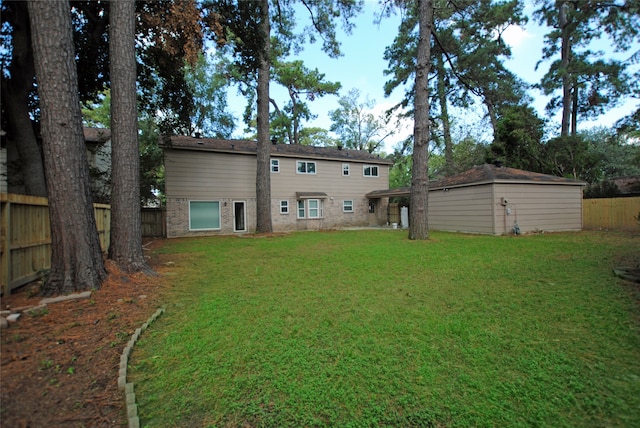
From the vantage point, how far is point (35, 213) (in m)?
4.30

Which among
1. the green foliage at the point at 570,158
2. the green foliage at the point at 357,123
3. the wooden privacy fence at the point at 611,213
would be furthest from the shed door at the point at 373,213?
the green foliage at the point at 357,123

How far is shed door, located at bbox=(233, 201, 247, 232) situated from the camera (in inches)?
648

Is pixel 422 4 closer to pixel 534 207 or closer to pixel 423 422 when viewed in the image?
pixel 534 207

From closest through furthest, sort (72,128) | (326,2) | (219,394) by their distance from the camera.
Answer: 1. (219,394)
2. (72,128)
3. (326,2)

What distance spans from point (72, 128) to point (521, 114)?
21454mm

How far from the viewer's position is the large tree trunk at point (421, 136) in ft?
36.3

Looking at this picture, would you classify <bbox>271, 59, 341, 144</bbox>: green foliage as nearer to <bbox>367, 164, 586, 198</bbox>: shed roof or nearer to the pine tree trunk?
the pine tree trunk

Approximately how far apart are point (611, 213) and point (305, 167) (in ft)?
54.2

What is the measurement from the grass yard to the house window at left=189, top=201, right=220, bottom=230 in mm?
11023

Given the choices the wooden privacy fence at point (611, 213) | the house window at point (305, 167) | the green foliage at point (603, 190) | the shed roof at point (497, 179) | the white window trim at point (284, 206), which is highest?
the house window at point (305, 167)

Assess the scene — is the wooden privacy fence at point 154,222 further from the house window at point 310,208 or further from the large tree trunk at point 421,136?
the large tree trunk at point 421,136

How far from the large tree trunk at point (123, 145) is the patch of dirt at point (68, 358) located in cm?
131

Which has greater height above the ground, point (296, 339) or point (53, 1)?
point (53, 1)

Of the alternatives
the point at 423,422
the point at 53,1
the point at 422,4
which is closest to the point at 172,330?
the point at 423,422
